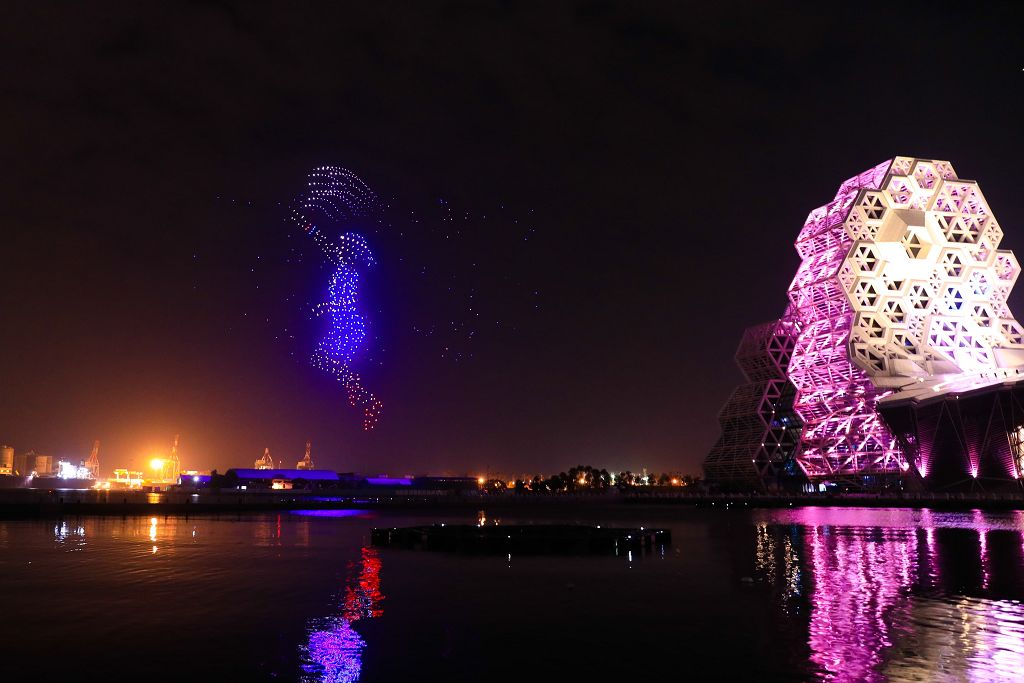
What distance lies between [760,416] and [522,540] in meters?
96.7

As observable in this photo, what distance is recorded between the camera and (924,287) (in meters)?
109

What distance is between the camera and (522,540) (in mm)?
42062

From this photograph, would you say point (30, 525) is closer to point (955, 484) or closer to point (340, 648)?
point (340, 648)

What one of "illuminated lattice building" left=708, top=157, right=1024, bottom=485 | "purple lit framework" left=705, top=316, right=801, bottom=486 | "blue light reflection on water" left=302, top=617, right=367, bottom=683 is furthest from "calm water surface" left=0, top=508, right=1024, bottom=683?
"purple lit framework" left=705, top=316, right=801, bottom=486

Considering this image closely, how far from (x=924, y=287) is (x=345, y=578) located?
327 ft

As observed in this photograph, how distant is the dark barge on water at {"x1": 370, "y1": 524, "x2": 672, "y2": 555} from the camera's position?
40.9 metres

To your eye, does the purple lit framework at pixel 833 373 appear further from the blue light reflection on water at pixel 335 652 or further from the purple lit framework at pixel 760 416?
the blue light reflection on water at pixel 335 652

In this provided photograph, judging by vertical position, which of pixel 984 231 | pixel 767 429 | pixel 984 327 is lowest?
pixel 767 429

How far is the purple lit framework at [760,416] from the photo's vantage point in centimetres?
12731

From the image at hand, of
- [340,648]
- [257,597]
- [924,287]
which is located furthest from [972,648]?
[924,287]

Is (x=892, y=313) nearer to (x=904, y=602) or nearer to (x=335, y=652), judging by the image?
(x=904, y=602)

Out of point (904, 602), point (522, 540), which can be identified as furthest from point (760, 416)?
point (904, 602)

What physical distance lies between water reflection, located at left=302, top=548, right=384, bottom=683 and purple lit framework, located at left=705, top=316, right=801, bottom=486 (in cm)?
10480

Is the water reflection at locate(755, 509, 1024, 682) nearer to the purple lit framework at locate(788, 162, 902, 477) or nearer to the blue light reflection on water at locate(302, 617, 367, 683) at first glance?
the blue light reflection on water at locate(302, 617, 367, 683)
